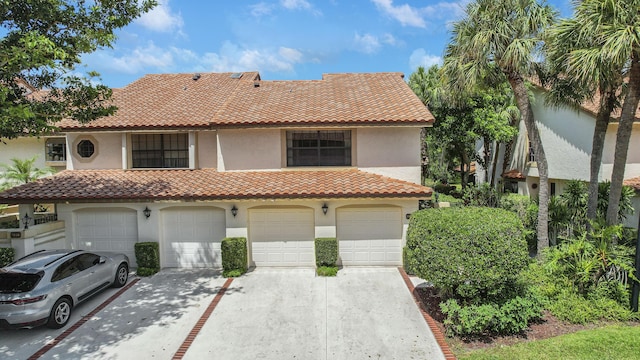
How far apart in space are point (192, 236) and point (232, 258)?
2270mm

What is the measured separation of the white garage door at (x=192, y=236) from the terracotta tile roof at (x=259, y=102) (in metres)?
3.85

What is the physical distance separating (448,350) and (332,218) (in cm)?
625

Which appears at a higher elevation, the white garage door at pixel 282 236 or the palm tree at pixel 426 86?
the palm tree at pixel 426 86

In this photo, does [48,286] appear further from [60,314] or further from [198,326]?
[198,326]

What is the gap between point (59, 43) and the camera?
32.9ft

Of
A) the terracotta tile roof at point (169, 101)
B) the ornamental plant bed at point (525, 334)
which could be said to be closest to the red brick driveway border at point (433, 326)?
the ornamental plant bed at point (525, 334)

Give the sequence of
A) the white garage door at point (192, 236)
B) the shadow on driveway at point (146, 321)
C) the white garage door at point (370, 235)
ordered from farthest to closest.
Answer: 1. the white garage door at point (192, 236)
2. the white garage door at point (370, 235)
3. the shadow on driveway at point (146, 321)

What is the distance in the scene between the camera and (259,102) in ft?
54.2

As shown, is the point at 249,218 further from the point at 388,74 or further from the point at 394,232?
the point at 388,74

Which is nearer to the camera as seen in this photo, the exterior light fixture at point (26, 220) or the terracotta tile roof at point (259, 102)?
the exterior light fixture at point (26, 220)

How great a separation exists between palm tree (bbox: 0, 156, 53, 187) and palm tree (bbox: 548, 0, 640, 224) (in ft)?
84.2

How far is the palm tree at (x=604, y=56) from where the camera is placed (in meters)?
9.09

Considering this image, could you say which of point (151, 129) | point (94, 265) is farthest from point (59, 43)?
point (94, 265)

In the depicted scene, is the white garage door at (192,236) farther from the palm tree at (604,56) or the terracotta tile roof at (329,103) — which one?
the palm tree at (604,56)
